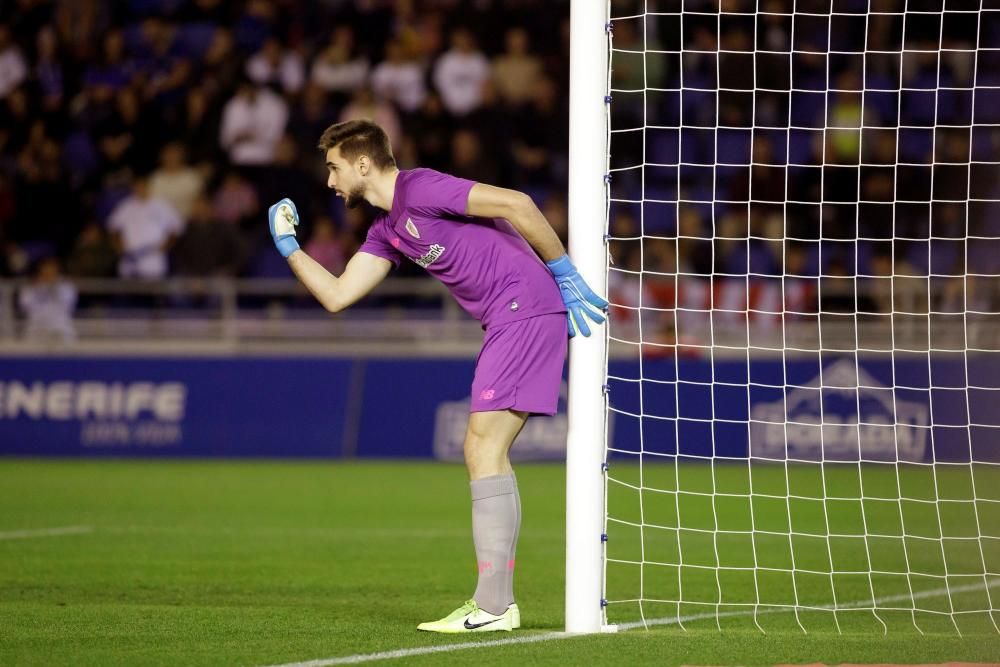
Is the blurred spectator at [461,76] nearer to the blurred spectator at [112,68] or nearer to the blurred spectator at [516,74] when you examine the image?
the blurred spectator at [516,74]

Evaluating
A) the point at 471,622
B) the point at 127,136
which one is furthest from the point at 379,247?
the point at 127,136

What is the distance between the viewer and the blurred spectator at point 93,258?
16953 millimetres

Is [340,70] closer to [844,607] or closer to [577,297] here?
[844,607]

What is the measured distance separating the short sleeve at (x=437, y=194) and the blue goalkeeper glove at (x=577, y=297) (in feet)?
1.41

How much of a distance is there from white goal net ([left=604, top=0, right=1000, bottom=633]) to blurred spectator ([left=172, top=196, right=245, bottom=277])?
14.5 ft

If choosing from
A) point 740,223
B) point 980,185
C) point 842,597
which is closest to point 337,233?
point 740,223

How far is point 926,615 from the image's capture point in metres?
6.64

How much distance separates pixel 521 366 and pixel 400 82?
44.1ft

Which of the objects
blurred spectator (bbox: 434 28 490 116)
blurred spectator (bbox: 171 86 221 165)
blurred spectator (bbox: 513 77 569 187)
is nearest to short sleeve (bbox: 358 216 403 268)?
blurred spectator (bbox: 513 77 569 187)

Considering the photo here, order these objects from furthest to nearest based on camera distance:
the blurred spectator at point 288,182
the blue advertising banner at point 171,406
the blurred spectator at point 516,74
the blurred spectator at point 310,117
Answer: the blurred spectator at point 516,74, the blurred spectator at point 310,117, the blurred spectator at point 288,182, the blue advertising banner at point 171,406

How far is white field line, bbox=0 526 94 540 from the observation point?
30.2 ft

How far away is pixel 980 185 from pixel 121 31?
37.2 ft

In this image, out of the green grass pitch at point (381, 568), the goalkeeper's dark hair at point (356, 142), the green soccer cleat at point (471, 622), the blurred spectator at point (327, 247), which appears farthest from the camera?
the blurred spectator at point (327, 247)

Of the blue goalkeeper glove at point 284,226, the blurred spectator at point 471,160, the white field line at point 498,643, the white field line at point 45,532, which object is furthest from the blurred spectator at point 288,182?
the white field line at point 498,643
